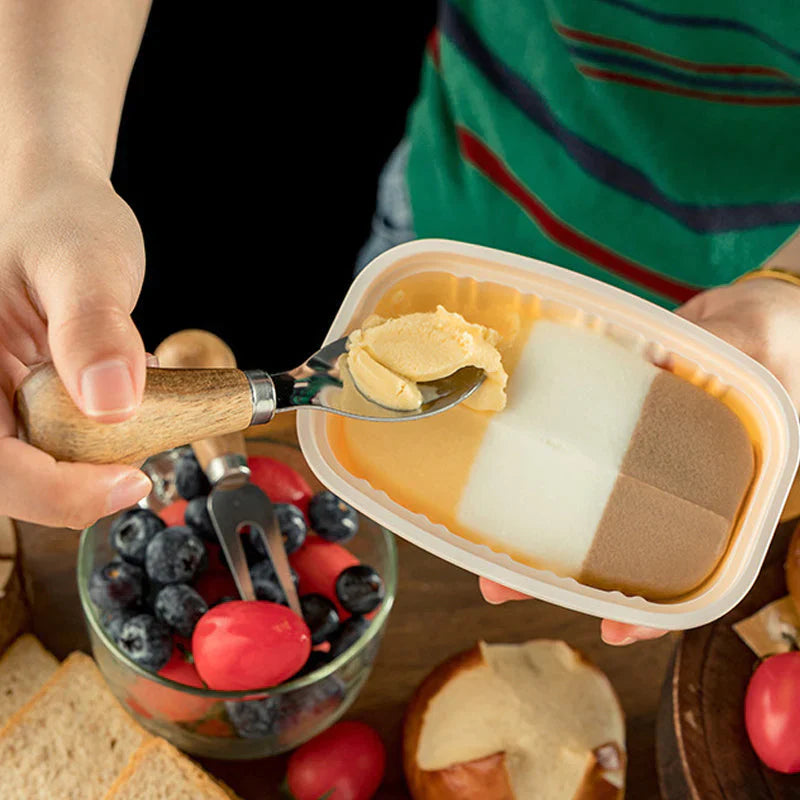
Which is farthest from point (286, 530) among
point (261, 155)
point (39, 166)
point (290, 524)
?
point (261, 155)

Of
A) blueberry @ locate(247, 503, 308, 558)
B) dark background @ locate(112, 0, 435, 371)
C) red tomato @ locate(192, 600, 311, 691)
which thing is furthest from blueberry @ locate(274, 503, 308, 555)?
dark background @ locate(112, 0, 435, 371)

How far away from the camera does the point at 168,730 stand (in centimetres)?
110

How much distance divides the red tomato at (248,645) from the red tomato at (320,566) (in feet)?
0.36

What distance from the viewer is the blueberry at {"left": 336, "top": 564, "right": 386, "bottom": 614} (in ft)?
3.50

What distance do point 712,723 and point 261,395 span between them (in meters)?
0.61

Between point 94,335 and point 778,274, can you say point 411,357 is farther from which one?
point 778,274

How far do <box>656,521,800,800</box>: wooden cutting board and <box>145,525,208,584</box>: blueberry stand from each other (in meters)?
0.53

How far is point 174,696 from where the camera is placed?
1.01 metres

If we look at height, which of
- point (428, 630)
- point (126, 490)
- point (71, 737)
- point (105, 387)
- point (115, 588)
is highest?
point (105, 387)

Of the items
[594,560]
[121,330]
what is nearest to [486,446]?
[594,560]

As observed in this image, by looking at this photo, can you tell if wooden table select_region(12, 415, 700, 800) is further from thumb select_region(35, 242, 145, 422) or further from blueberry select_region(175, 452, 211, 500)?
thumb select_region(35, 242, 145, 422)

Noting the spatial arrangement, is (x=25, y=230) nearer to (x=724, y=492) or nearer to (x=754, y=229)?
(x=724, y=492)

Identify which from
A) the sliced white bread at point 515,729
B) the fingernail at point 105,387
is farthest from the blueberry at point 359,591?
the fingernail at point 105,387

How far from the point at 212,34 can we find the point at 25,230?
170 centimetres
